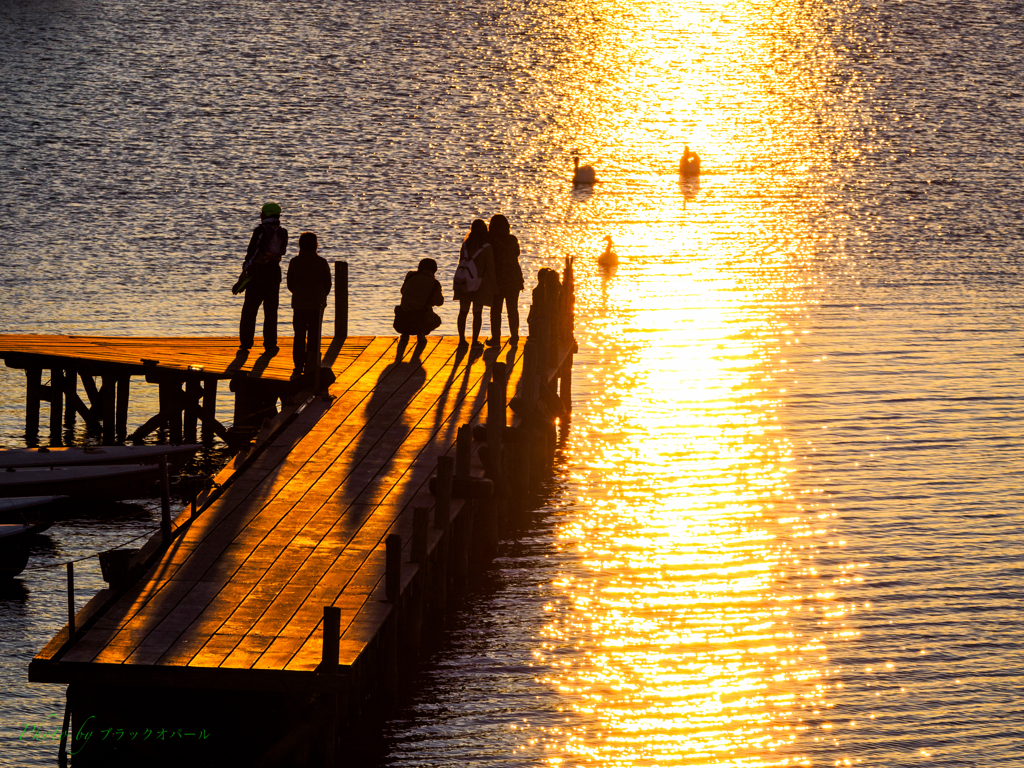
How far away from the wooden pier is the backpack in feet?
4.87

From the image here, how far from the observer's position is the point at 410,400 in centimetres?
2300

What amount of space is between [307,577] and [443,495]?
8.41 ft

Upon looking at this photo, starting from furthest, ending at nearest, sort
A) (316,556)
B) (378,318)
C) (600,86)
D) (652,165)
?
(600,86) < (652,165) < (378,318) < (316,556)

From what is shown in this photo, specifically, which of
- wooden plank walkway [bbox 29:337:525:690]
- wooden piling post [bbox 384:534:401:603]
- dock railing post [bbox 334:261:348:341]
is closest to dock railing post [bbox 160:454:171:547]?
wooden plank walkway [bbox 29:337:525:690]

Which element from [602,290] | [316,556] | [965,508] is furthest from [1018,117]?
[316,556]

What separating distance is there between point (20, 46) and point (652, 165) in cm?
4185

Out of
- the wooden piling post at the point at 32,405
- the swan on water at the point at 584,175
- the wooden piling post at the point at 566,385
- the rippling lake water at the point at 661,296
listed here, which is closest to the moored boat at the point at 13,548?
the rippling lake water at the point at 661,296

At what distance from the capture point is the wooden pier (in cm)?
1434

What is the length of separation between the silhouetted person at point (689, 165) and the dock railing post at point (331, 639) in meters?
45.9

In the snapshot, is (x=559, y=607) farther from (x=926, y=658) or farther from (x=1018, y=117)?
(x=1018, y=117)

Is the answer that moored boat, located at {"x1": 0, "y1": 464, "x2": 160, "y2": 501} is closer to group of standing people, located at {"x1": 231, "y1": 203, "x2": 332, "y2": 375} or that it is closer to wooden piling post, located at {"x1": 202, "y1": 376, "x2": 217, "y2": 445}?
wooden piling post, located at {"x1": 202, "y1": 376, "x2": 217, "y2": 445}

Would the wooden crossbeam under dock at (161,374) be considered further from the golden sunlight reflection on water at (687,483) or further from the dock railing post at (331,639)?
the dock railing post at (331,639)

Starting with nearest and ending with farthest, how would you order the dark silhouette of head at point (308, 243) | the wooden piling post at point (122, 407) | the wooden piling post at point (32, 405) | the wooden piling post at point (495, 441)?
1. the wooden piling post at point (495, 441)
2. the dark silhouette of head at point (308, 243)
3. the wooden piling post at point (122, 407)
4. the wooden piling post at point (32, 405)

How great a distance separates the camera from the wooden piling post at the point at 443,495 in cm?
1836
